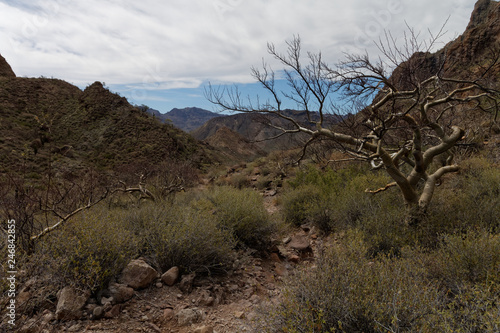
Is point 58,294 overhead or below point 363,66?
below

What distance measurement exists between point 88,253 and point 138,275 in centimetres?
66

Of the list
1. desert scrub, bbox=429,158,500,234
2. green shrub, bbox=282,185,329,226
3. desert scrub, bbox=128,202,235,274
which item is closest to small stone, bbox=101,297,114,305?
desert scrub, bbox=128,202,235,274

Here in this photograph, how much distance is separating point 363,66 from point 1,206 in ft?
21.8

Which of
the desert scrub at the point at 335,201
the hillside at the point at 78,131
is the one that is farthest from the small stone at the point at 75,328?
the hillside at the point at 78,131

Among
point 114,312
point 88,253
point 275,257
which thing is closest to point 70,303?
point 114,312

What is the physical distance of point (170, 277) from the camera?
3.49 m

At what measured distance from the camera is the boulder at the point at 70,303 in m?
2.56

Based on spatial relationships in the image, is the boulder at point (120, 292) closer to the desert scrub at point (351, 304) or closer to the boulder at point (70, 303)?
the boulder at point (70, 303)

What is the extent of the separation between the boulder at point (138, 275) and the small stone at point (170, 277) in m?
0.13

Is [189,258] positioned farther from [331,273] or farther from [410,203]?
[410,203]

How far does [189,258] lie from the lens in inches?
149

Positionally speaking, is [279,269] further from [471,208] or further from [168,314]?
[471,208]

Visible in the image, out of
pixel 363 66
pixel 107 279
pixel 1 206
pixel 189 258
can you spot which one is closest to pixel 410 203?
pixel 363 66

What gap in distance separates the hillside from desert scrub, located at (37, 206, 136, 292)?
16.9 metres
